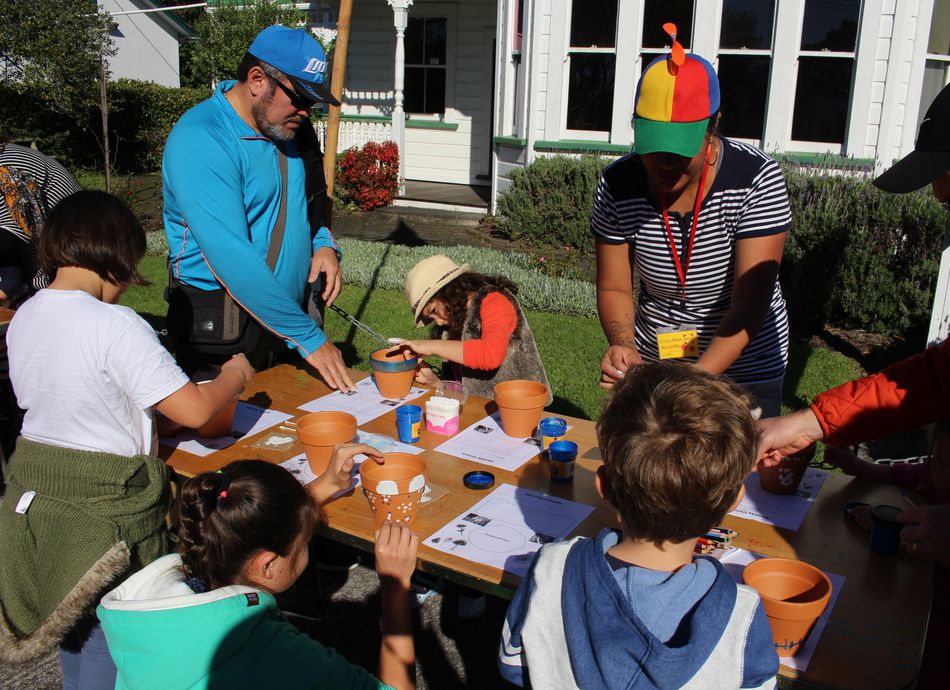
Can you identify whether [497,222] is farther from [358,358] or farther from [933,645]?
[933,645]

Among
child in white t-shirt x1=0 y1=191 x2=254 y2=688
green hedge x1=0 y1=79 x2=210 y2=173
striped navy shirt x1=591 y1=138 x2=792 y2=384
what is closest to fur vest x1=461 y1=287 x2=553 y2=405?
striped navy shirt x1=591 y1=138 x2=792 y2=384

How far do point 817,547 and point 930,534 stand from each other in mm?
313

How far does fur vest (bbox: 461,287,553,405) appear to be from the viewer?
3646 mm

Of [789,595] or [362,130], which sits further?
[362,130]

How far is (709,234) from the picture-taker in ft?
8.86

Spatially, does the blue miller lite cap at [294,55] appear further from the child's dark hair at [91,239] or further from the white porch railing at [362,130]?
the white porch railing at [362,130]

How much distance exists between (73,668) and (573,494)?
1.62 metres

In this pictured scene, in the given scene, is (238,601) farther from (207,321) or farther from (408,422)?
(207,321)

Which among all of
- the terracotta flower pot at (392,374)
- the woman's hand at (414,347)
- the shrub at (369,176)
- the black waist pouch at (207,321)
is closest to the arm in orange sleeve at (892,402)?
the terracotta flower pot at (392,374)

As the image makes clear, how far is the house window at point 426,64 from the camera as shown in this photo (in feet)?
48.0

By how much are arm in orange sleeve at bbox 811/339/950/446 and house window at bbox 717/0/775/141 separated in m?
8.11

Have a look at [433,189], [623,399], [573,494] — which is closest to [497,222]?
[433,189]

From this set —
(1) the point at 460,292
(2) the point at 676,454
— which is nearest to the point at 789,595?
(2) the point at 676,454

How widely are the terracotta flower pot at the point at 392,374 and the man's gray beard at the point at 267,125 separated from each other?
95 centimetres
